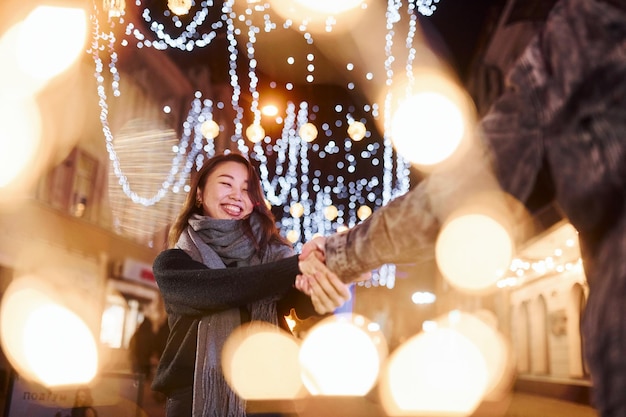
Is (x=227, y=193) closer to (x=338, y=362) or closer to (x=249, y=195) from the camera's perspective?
(x=249, y=195)

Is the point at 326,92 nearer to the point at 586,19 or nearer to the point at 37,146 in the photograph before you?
the point at 37,146

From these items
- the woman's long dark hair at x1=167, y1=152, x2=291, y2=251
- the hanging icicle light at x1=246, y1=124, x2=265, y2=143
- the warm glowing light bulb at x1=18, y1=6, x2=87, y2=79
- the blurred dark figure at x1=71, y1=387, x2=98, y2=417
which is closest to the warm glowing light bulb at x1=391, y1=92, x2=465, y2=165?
the hanging icicle light at x1=246, y1=124, x2=265, y2=143

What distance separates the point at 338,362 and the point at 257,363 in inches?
745

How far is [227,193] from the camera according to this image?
11.4 feet

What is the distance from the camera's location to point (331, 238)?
1936 mm

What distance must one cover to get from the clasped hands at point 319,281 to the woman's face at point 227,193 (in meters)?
1.10

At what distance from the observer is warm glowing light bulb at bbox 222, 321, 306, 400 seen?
278cm

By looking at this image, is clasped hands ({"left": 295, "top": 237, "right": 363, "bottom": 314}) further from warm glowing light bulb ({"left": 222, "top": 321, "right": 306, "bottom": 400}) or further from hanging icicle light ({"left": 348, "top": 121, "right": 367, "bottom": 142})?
hanging icicle light ({"left": 348, "top": 121, "right": 367, "bottom": 142})

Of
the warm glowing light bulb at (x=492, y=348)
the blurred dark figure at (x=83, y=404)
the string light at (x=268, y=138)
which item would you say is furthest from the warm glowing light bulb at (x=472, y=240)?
the warm glowing light bulb at (x=492, y=348)

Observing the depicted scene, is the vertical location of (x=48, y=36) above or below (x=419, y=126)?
above

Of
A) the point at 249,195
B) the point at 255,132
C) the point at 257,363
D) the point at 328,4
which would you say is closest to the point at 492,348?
the point at 255,132

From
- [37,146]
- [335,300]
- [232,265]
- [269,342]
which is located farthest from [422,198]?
[37,146]

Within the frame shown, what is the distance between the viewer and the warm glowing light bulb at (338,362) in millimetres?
17547

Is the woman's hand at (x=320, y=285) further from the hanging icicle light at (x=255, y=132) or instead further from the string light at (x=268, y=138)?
the hanging icicle light at (x=255, y=132)
